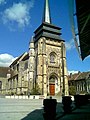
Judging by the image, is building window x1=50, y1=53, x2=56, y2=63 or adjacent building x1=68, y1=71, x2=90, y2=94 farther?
adjacent building x1=68, y1=71, x2=90, y2=94

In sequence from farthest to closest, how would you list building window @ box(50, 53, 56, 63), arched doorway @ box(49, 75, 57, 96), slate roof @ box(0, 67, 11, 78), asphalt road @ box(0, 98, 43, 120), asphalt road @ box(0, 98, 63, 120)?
slate roof @ box(0, 67, 11, 78) → building window @ box(50, 53, 56, 63) → arched doorway @ box(49, 75, 57, 96) → asphalt road @ box(0, 98, 43, 120) → asphalt road @ box(0, 98, 63, 120)

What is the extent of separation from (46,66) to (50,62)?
2.22 metres

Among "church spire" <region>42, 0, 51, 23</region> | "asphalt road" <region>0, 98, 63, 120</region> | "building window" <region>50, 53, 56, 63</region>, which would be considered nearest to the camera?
"asphalt road" <region>0, 98, 63, 120</region>

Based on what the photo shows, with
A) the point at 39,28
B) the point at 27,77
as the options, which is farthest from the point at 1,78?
the point at 39,28

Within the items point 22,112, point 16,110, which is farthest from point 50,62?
point 22,112

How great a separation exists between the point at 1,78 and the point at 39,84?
33.0 meters

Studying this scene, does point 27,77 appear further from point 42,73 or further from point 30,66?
point 42,73

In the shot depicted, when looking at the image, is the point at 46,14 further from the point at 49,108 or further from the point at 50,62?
→ the point at 49,108

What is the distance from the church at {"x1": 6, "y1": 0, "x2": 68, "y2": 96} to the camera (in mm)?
45656

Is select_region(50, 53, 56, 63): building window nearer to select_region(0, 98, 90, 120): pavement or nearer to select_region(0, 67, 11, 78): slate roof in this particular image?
select_region(0, 67, 11, 78): slate roof

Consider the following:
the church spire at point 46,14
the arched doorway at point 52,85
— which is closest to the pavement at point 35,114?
the arched doorway at point 52,85

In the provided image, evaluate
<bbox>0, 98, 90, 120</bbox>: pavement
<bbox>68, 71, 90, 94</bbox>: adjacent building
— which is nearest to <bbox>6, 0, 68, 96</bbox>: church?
<bbox>68, 71, 90, 94</bbox>: adjacent building

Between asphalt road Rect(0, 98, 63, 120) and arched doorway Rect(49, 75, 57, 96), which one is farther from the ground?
arched doorway Rect(49, 75, 57, 96)

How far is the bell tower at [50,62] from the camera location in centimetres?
4544
